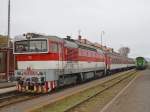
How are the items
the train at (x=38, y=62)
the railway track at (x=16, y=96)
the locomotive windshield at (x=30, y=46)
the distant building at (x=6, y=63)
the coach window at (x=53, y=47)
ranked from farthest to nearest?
the distant building at (x=6, y=63), the coach window at (x=53, y=47), the locomotive windshield at (x=30, y=46), the train at (x=38, y=62), the railway track at (x=16, y=96)

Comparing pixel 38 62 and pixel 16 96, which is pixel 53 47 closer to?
pixel 38 62

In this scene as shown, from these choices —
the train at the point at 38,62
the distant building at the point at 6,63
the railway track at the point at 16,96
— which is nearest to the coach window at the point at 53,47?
the train at the point at 38,62

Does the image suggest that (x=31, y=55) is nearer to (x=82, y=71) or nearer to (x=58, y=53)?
(x=58, y=53)

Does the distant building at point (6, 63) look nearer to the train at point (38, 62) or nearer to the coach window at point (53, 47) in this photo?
the train at point (38, 62)

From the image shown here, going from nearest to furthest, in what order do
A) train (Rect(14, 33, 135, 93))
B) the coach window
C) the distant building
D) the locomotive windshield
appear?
1. train (Rect(14, 33, 135, 93))
2. the locomotive windshield
3. the coach window
4. the distant building

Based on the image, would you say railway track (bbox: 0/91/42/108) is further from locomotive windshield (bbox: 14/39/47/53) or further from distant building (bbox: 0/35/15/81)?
distant building (bbox: 0/35/15/81)

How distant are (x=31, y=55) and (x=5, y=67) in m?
15.0

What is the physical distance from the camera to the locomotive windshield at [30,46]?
Answer: 2167cm

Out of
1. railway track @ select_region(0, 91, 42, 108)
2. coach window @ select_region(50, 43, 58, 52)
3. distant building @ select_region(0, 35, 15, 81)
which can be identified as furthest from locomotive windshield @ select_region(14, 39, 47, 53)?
distant building @ select_region(0, 35, 15, 81)

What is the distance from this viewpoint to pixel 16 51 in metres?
22.5

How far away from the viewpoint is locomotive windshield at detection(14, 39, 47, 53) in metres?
21.7

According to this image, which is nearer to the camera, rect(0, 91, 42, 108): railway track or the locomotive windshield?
rect(0, 91, 42, 108): railway track

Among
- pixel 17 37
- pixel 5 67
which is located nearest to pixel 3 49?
pixel 5 67

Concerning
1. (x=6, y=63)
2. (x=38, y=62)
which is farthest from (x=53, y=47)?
(x=6, y=63)
